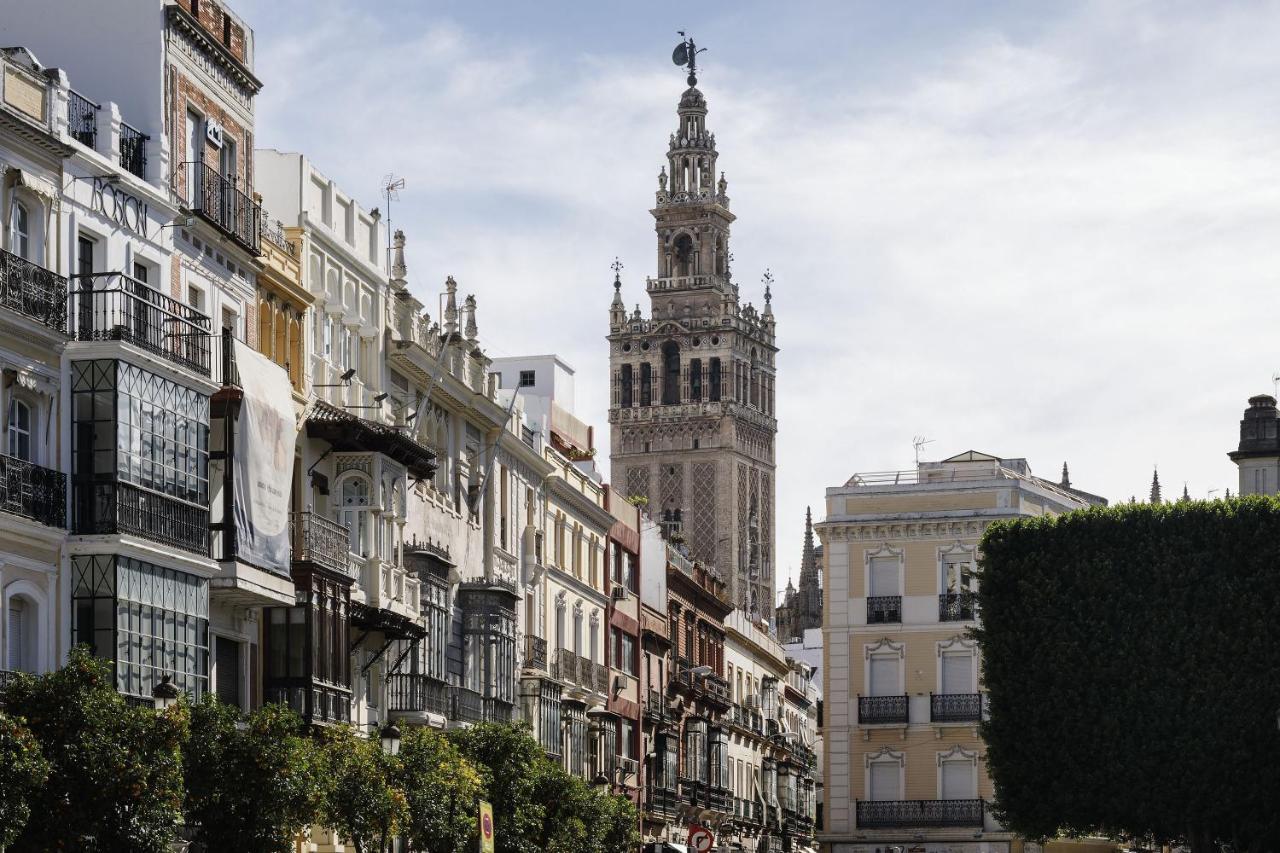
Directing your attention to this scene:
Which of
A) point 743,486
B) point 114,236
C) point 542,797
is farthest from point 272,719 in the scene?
point 743,486

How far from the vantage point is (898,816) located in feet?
267

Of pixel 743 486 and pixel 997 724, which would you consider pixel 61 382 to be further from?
pixel 743 486

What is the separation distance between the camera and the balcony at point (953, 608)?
81.6m

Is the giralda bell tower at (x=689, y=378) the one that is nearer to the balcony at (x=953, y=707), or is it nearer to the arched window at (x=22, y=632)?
the balcony at (x=953, y=707)

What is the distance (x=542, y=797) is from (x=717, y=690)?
133 ft

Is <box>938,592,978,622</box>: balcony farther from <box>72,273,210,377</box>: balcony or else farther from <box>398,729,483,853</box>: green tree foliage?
<box>72,273,210,377</box>: balcony

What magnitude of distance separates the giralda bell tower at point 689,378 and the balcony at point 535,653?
122m

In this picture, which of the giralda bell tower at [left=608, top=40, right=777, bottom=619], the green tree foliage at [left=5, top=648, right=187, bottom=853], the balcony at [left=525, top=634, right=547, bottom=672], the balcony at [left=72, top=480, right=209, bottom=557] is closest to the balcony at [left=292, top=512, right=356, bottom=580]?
the balcony at [left=72, top=480, right=209, bottom=557]

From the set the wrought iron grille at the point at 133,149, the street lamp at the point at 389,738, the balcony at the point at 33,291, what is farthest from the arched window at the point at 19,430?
the street lamp at the point at 389,738

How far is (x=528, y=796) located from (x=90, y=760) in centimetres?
2218

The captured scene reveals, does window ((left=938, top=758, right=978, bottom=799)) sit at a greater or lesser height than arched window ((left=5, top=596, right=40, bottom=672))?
lesser

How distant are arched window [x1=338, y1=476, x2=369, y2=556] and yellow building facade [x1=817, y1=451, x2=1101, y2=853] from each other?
32.9 m

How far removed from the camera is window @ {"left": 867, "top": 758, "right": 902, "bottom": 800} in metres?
81.8

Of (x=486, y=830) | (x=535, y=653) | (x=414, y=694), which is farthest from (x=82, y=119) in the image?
(x=535, y=653)
